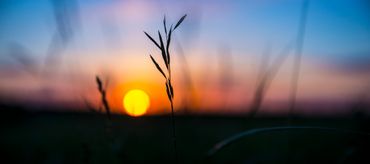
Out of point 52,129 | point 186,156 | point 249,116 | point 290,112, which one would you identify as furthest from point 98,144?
point 52,129

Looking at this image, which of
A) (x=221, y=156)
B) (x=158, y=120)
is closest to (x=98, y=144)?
(x=221, y=156)

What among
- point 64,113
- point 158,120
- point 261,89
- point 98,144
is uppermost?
point 261,89

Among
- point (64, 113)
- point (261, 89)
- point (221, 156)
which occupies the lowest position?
point (221, 156)

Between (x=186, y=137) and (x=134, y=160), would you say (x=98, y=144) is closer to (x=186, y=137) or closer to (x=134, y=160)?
(x=134, y=160)

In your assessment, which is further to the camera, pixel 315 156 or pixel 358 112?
pixel 315 156

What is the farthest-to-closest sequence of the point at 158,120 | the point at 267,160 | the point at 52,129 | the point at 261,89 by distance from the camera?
the point at 158,120 → the point at 52,129 → the point at 267,160 → the point at 261,89

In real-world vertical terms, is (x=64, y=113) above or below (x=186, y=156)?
above

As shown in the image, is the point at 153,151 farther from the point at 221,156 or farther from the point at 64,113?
the point at 64,113

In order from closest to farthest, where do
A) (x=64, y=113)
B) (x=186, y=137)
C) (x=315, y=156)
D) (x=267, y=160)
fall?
(x=267, y=160), (x=315, y=156), (x=186, y=137), (x=64, y=113)

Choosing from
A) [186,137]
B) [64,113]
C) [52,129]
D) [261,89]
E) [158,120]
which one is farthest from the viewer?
[158,120]
